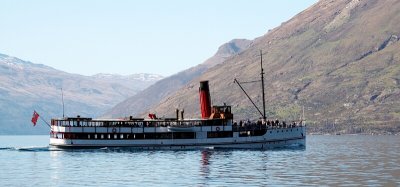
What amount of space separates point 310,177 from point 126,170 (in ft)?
78.2

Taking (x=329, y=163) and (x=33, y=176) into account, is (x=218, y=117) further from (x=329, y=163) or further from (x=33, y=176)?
(x=33, y=176)

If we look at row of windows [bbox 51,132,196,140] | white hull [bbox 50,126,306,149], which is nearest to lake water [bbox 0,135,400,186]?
white hull [bbox 50,126,306,149]

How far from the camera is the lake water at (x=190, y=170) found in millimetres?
76812

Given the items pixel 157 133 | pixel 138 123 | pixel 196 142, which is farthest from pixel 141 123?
pixel 196 142

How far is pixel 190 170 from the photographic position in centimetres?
9075

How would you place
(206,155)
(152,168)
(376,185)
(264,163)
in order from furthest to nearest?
1. (206,155)
2. (264,163)
3. (152,168)
4. (376,185)

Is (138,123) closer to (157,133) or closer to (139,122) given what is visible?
(139,122)

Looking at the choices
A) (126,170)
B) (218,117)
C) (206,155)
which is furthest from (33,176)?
(218,117)

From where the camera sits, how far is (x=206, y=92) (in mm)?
136875

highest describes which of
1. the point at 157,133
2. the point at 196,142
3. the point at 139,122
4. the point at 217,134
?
the point at 139,122

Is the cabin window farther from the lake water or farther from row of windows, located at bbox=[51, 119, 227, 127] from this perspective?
the lake water

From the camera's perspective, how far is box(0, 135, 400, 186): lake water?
76812mm

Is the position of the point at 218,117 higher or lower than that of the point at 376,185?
higher

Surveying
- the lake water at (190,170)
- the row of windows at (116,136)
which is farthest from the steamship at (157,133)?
the lake water at (190,170)
